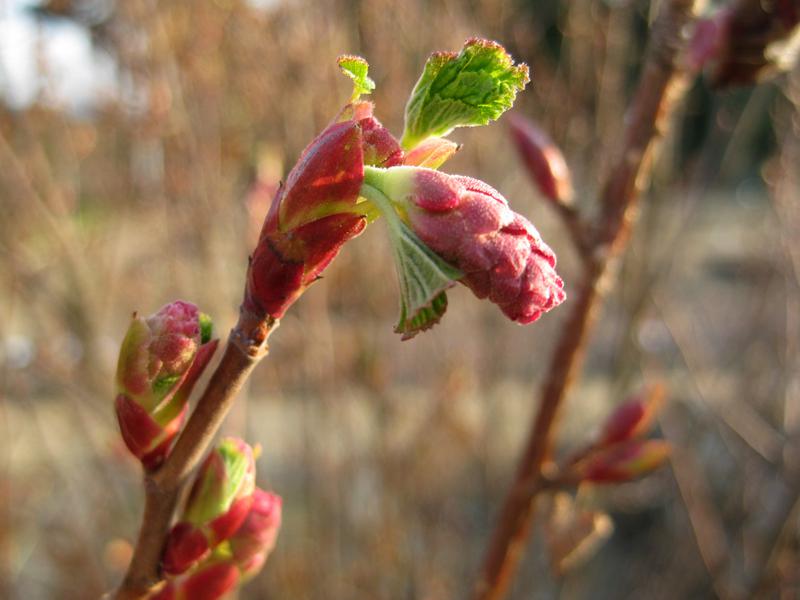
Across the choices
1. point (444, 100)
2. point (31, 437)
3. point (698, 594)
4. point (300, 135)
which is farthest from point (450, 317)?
point (444, 100)

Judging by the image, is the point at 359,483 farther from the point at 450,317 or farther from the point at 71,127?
the point at 71,127

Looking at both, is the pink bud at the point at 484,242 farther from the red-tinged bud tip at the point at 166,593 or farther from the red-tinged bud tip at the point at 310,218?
the red-tinged bud tip at the point at 166,593

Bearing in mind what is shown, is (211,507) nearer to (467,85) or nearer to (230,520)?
(230,520)

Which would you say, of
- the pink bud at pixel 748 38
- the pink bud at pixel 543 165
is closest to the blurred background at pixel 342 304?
the pink bud at pixel 543 165

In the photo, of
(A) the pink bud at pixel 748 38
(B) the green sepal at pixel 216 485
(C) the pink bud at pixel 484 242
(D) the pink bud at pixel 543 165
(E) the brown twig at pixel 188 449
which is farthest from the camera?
(D) the pink bud at pixel 543 165

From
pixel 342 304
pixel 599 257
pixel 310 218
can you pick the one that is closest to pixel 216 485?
pixel 310 218

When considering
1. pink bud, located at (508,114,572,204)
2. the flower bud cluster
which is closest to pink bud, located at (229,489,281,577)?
the flower bud cluster
